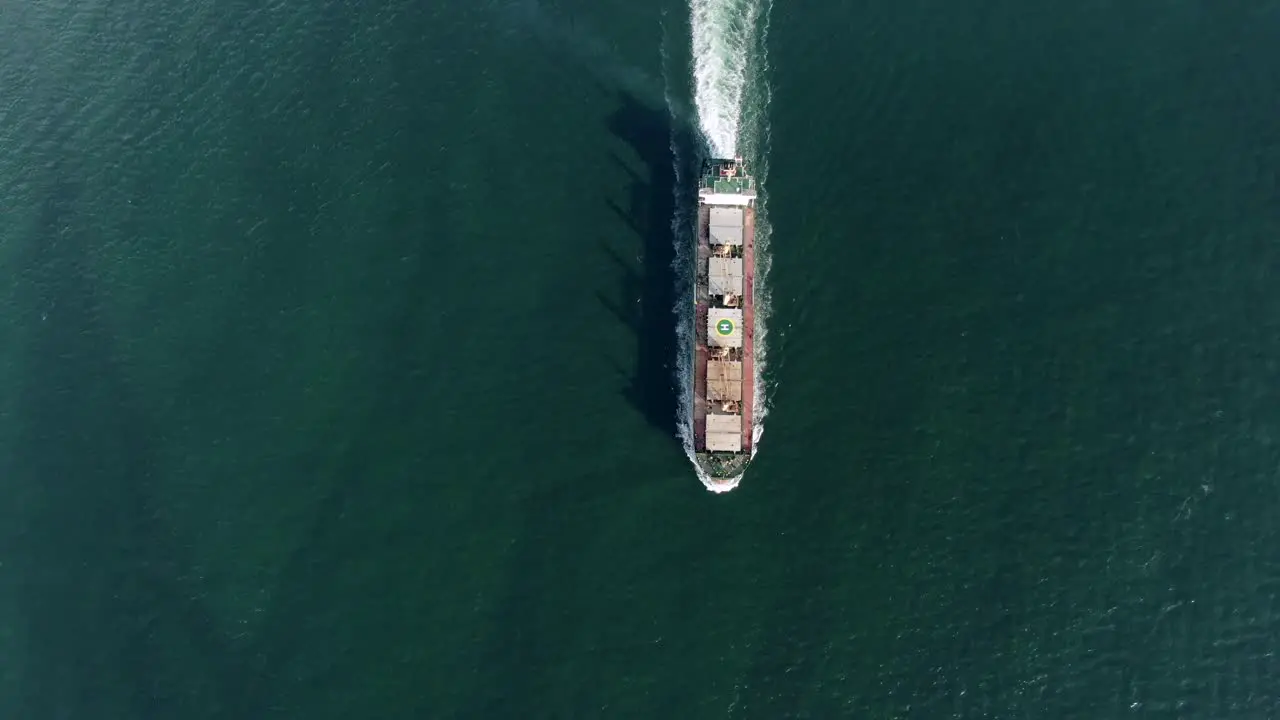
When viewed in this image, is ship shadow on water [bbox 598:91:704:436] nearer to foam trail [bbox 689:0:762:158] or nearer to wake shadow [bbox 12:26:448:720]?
foam trail [bbox 689:0:762:158]

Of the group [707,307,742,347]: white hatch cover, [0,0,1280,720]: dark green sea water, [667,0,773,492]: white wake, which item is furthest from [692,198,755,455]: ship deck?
[0,0,1280,720]: dark green sea water

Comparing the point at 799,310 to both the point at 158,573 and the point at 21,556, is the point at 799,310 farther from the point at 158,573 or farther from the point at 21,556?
the point at 21,556

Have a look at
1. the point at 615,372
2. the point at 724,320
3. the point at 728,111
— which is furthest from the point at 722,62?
the point at 615,372

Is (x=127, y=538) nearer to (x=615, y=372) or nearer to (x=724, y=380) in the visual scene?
(x=615, y=372)

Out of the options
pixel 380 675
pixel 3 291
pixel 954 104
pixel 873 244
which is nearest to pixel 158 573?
pixel 380 675

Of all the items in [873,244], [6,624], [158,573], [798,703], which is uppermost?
[873,244]

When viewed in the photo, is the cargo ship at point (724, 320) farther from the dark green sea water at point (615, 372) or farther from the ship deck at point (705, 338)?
the dark green sea water at point (615, 372)

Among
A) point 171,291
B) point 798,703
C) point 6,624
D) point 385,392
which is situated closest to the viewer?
point 798,703
